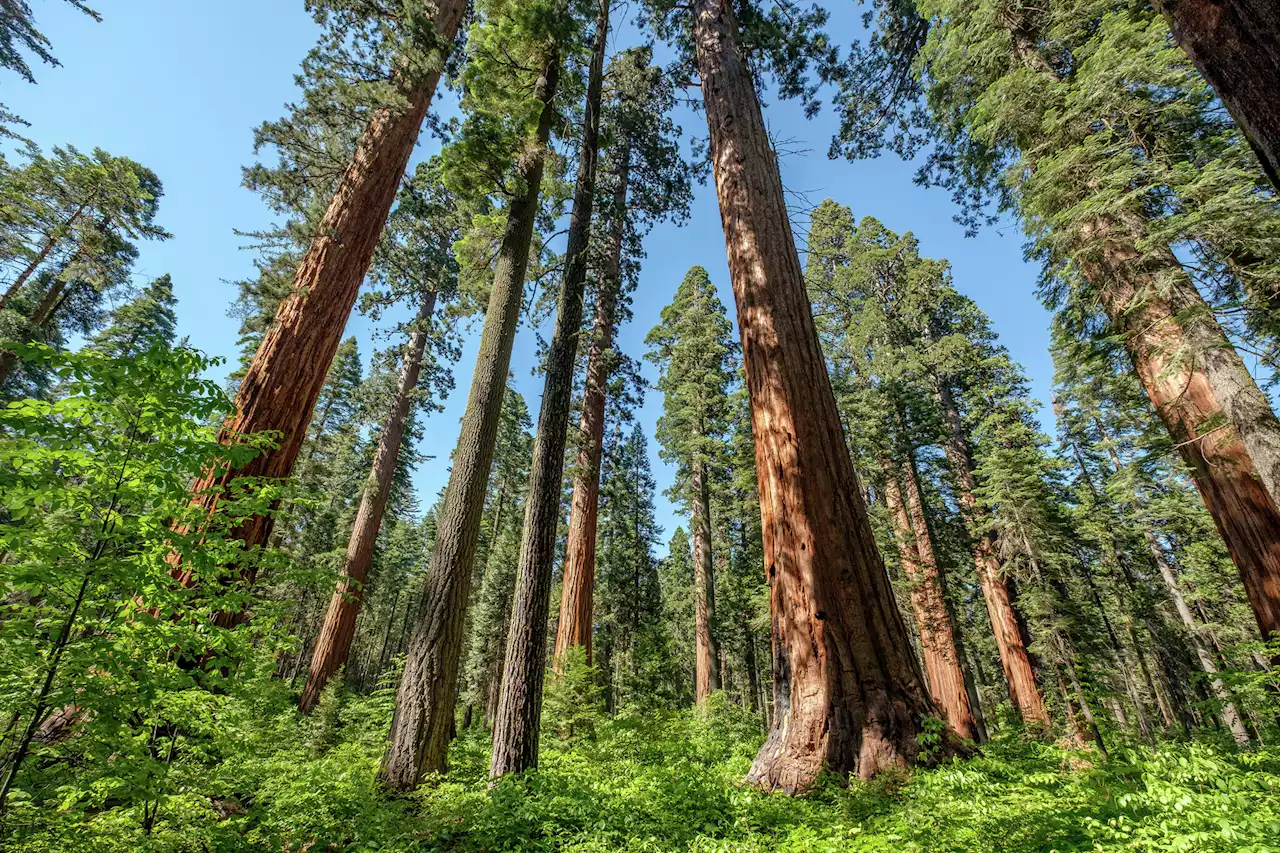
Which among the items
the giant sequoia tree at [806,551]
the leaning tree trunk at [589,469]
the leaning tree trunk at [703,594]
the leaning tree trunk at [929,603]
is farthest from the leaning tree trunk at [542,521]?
the leaning tree trunk at [929,603]

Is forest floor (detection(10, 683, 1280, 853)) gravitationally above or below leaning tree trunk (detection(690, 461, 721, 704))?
below

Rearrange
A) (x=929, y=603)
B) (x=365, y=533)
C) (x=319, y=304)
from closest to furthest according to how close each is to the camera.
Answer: (x=319, y=304), (x=365, y=533), (x=929, y=603)

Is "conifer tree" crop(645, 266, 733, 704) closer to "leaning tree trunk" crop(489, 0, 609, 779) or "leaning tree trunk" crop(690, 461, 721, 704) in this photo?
"leaning tree trunk" crop(690, 461, 721, 704)

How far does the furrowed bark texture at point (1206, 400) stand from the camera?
4.80m

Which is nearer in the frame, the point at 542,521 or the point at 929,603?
the point at 542,521

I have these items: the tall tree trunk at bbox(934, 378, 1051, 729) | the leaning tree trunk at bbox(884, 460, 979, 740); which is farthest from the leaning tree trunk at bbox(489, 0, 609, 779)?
the tall tree trunk at bbox(934, 378, 1051, 729)

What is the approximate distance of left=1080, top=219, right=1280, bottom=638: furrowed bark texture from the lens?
4.80 m

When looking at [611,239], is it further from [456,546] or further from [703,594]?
[703,594]

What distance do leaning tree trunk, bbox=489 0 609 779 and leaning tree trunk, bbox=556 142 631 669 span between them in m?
1.71

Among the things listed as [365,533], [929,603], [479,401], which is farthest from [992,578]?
[365,533]

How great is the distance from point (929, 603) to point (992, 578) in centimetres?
195

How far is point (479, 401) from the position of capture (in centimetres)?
646

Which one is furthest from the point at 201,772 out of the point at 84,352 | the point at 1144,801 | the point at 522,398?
the point at 522,398

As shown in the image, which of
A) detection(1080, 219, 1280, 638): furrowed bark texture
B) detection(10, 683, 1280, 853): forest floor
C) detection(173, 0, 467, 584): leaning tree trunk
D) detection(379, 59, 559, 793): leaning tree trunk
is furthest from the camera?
detection(379, 59, 559, 793): leaning tree trunk
